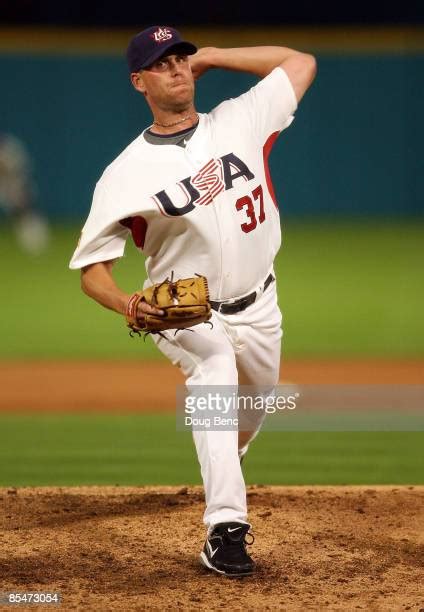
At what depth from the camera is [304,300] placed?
483 inches

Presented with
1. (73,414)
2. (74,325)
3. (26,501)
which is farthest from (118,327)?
(26,501)

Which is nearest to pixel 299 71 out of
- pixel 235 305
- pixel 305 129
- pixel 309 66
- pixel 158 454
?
pixel 309 66

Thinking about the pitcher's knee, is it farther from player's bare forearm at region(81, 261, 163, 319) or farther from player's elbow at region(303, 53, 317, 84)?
player's elbow at region(303, 53, 317, 84)

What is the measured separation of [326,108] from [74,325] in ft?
34.0

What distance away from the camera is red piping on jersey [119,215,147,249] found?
12.7ft

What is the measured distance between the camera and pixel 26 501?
4.87 metres

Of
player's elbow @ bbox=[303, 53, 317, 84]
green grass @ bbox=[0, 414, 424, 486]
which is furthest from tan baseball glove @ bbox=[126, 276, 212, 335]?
green grass @ bbox=[0, 414, 424, 486]

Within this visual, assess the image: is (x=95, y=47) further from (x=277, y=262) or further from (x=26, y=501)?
(x=26, y=501)

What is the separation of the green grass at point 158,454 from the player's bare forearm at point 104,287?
196 cm

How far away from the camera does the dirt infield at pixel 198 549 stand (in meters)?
3.58

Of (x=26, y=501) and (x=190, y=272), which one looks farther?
(x=26, y=501)

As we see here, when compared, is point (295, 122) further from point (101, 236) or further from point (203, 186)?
point (101, 236)

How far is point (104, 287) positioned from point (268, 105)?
103 centimetres

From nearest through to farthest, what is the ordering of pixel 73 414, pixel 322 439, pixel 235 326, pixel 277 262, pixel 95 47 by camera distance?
pixel 235 326, pixel 322 439, pixel 73 414, pixel 277 262, pixel 95 47
